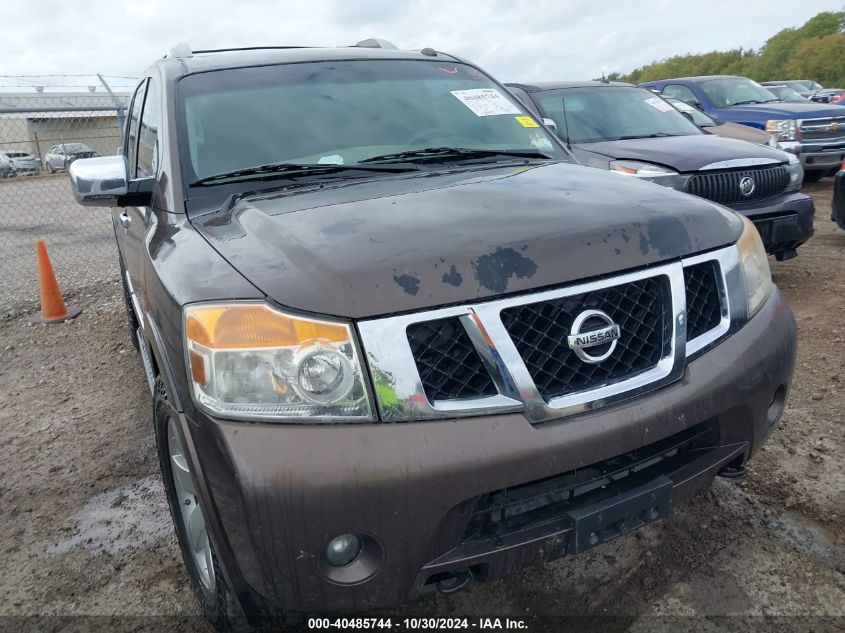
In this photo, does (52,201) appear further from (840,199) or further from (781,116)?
(840,199)

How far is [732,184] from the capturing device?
5.03 meters

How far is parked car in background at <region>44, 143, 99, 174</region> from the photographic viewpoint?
11970 millimetres

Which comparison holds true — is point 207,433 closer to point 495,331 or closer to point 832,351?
point 495,331

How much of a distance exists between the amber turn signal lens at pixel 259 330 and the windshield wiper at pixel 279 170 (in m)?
0.96

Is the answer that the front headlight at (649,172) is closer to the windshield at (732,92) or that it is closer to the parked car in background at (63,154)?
the windshield at (732,92)

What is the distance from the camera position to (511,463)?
5.10ft

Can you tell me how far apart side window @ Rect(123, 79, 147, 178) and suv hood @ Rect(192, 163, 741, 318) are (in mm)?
1688

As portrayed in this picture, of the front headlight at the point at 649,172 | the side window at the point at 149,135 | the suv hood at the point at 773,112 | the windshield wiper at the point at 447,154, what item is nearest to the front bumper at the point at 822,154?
the suv hood at the point at 773,112

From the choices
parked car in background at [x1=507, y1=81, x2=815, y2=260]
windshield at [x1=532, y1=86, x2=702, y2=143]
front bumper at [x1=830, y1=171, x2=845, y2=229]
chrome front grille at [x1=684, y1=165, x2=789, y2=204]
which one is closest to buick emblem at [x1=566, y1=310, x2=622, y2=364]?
parked car in background at [x1=507, y1=81, x2=815, y2=260]

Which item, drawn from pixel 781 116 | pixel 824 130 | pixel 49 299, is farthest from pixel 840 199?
pixel 49 299

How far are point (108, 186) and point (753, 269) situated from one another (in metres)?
2.28

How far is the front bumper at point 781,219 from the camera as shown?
493 cm

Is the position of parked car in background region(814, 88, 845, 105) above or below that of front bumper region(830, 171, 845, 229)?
above

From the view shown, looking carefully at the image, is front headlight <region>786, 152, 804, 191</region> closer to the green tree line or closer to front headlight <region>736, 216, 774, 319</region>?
front headlight <region>736, 216, 774, 319</region>
